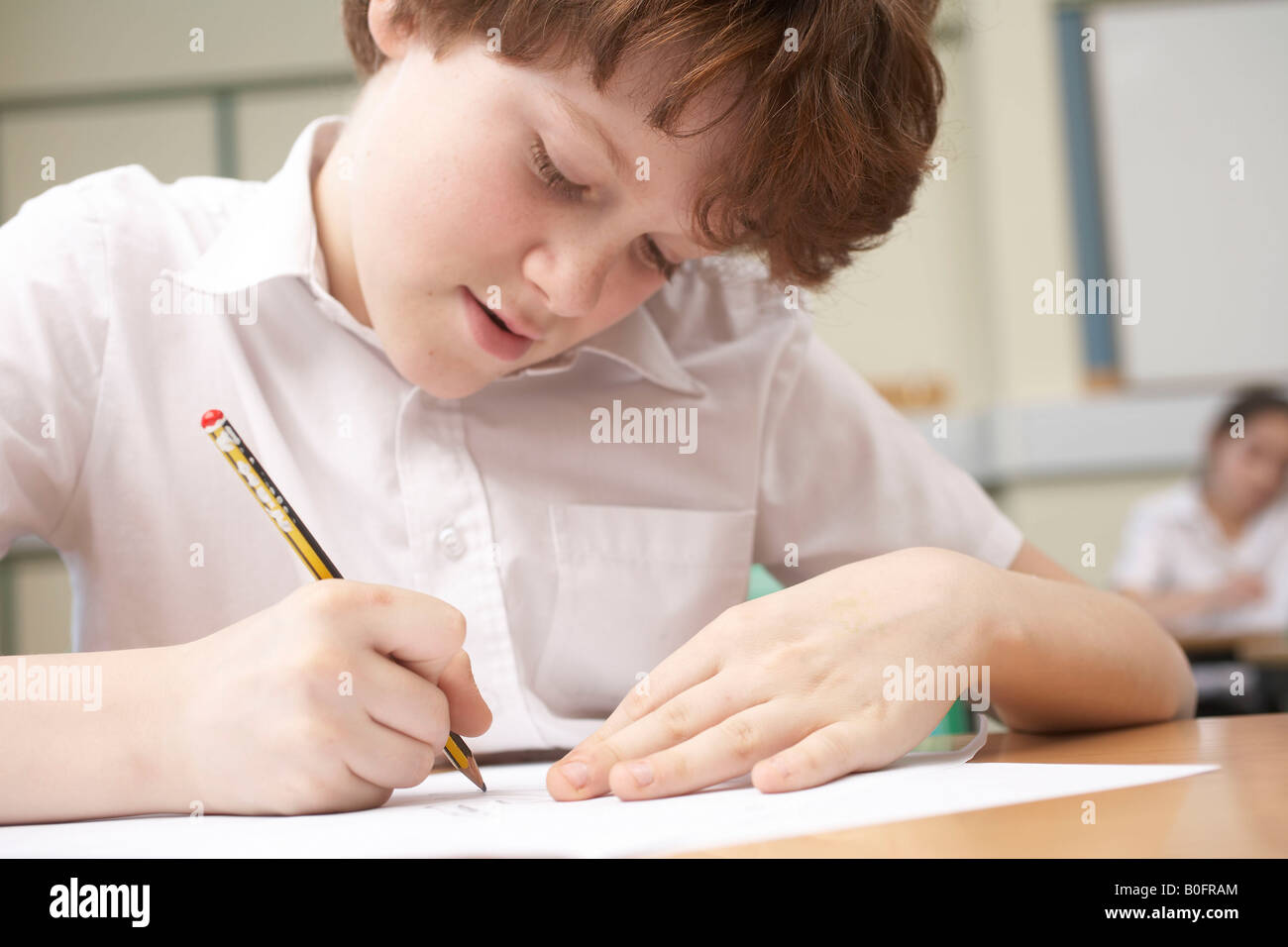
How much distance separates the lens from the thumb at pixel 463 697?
22.0 inches

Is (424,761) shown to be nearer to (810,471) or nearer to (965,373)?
(810,471)

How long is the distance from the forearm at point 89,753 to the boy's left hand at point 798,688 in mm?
174

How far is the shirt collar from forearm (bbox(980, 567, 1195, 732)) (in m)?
0.31

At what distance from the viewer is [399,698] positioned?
1.69 ft

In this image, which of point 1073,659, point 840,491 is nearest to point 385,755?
point 1073,659

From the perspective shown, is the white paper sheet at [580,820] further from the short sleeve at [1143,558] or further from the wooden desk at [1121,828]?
the short sleeve at [1143,558]

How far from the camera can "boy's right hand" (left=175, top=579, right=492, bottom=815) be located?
0.50 m

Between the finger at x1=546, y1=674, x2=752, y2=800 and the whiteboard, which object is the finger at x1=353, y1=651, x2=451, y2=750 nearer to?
the finger at x1=546, y1=674, x2=752, y2=800

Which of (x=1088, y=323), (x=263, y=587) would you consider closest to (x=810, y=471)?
(x=263, y=587)

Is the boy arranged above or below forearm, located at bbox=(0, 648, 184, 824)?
above

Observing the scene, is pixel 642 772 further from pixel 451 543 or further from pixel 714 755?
pixel 451 543

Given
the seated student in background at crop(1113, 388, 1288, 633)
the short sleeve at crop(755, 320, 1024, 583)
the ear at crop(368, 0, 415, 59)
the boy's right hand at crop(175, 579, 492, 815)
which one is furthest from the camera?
the seated student in background at crop(1113, 388, 1288, 633)

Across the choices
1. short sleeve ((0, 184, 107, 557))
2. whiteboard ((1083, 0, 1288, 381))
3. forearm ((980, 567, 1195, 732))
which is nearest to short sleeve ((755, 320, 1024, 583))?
forearm ((980, 567, 1195, 732))

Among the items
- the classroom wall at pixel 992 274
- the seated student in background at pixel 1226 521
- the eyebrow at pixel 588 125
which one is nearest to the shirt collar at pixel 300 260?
the eyebrow at pixel 588 125
